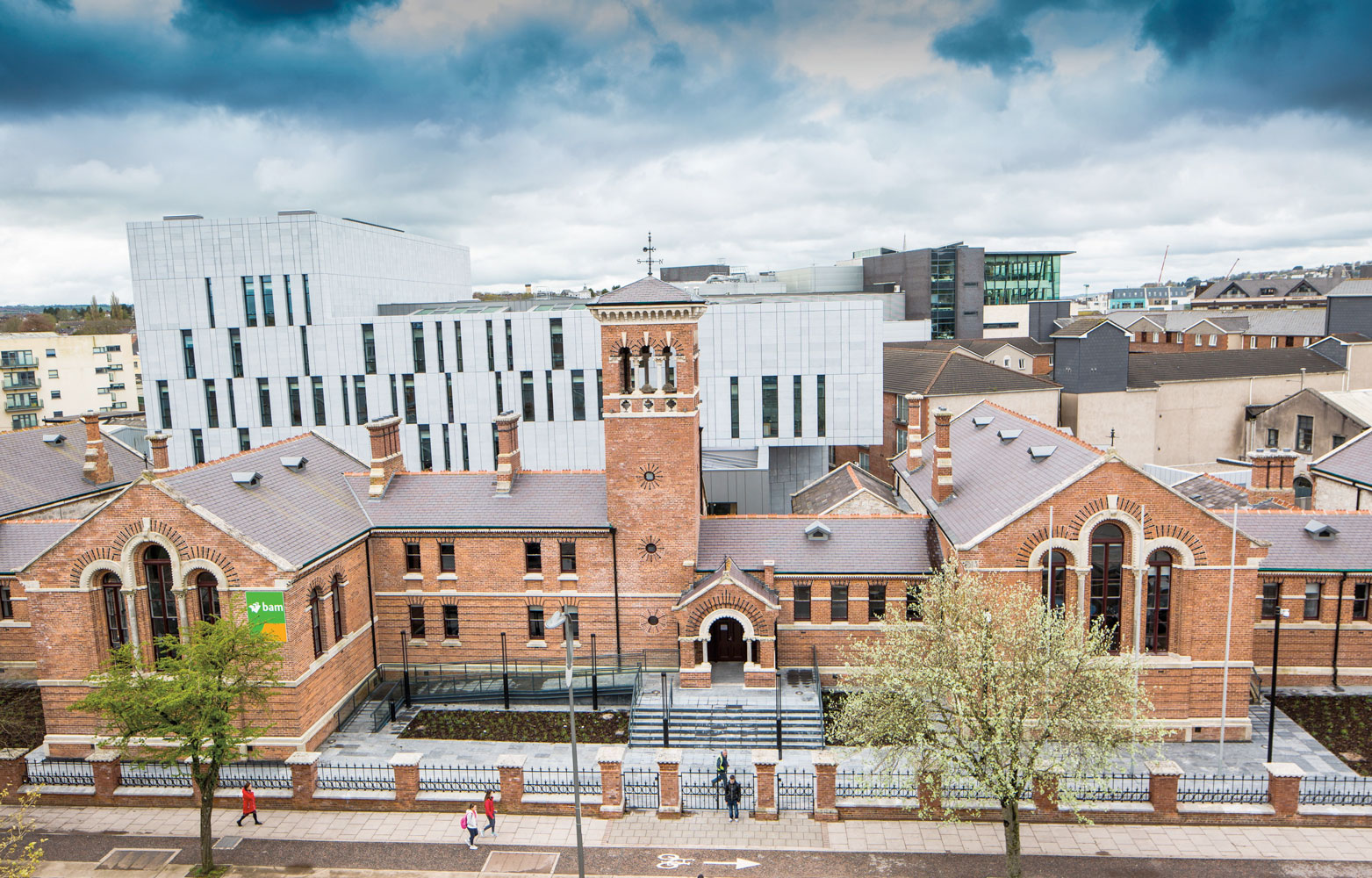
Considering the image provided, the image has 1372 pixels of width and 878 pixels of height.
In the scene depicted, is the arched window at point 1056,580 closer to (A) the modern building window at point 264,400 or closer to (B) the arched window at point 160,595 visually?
(B) the arched window at point 160,595

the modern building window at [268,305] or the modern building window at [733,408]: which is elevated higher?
the modern building window at [268,305]

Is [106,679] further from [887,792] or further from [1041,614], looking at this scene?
[1041,614]

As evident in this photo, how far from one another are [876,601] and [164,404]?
50.9 metres

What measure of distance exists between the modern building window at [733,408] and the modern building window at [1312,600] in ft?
102

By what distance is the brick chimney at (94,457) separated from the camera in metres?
42.1

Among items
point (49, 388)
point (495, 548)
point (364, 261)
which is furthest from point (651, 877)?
point (49, 388)

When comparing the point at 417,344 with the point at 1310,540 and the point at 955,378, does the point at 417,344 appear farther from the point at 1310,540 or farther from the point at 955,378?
the point at 1310,540

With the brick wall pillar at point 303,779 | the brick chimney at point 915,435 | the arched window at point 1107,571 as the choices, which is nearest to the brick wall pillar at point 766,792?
the arched window at point 1107,571

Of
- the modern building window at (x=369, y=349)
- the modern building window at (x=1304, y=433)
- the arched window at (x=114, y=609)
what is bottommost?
the arched window at (x=114, y=609)

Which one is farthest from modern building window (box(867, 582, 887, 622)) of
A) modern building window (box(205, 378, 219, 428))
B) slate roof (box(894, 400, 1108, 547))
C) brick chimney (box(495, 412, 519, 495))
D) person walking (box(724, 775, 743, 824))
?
modern building window (box(205, 378, 219, 428))

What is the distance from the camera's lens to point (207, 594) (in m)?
27.9

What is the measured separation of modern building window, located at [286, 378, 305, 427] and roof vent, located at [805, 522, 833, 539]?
39.2m

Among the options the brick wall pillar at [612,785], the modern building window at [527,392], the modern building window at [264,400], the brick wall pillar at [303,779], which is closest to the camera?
the brick wall pillar at [612,785]

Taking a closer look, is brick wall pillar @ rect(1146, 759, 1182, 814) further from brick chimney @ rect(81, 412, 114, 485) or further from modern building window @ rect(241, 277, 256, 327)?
modern building window @ rect(241, 277, 256, 327)
